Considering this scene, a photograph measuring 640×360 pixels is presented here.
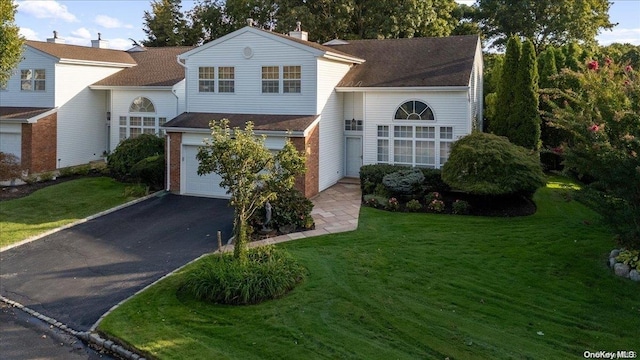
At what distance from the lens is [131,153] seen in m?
22.3

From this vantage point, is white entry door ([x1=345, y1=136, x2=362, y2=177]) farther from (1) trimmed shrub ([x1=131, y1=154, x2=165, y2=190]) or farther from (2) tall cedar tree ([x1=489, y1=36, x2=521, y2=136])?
(1) trimmed shrub ([x1=131, y1=154, x2=165, y2=190])

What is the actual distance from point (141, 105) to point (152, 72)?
2.26 m

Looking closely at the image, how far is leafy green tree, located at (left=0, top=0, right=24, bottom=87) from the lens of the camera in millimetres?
21344

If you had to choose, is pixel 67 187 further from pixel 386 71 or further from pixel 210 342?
pixel 210 342

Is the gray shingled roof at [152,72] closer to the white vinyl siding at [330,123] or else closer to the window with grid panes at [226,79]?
the window with grid panes at [226,79]

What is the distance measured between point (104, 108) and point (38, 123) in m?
3.60

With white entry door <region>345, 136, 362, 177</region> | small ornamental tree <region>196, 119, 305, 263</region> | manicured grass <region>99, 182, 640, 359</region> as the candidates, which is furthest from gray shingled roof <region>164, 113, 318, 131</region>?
small ornamental tree <region>196, 119, 305, 263</region>

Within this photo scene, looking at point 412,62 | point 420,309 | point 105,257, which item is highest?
point 412,62

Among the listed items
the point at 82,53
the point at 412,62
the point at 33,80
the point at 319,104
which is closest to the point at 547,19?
the point at 412,62

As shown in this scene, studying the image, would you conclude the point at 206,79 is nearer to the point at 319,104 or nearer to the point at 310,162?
the point at 319,104

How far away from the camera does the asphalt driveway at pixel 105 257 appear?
1111 cm

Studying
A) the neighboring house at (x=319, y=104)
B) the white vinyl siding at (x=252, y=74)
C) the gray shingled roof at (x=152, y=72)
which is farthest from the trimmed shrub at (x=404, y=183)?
the gray shingled roof at (x=152, y=72)

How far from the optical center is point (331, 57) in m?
20.6

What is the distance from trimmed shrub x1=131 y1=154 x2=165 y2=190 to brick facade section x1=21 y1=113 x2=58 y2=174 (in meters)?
5.78
